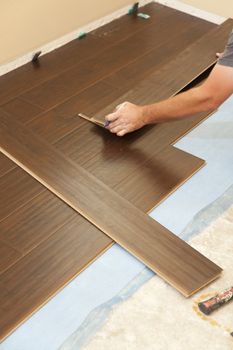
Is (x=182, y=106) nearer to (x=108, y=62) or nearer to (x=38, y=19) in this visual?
(x=108, y=62)

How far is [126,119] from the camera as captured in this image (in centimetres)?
234

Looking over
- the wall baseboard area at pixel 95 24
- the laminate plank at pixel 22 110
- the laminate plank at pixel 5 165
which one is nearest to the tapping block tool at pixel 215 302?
the laminate plank at pixel 5 165

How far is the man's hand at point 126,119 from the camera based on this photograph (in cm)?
232

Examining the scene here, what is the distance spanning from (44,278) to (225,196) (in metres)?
1.00

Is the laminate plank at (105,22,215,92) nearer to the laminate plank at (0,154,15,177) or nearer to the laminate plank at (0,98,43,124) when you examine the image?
the laminate plank at (0,98,43,124)

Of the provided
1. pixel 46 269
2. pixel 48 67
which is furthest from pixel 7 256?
pixel 48 67

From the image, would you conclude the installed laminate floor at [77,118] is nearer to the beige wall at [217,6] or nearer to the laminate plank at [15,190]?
the laminate plank at [15,190]

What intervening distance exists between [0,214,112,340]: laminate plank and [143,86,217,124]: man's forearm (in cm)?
69

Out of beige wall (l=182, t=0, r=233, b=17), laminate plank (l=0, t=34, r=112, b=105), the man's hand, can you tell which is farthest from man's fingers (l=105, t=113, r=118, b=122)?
beige wall (l=182, t=0, r=233, b=17)

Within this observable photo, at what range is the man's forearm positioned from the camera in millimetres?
1991

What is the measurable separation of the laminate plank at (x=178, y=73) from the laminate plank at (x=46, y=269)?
84 centimetres

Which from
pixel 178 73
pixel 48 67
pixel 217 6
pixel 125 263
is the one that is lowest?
pixel 125 263

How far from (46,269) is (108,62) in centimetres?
185

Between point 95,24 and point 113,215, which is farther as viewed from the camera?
point 95,24
